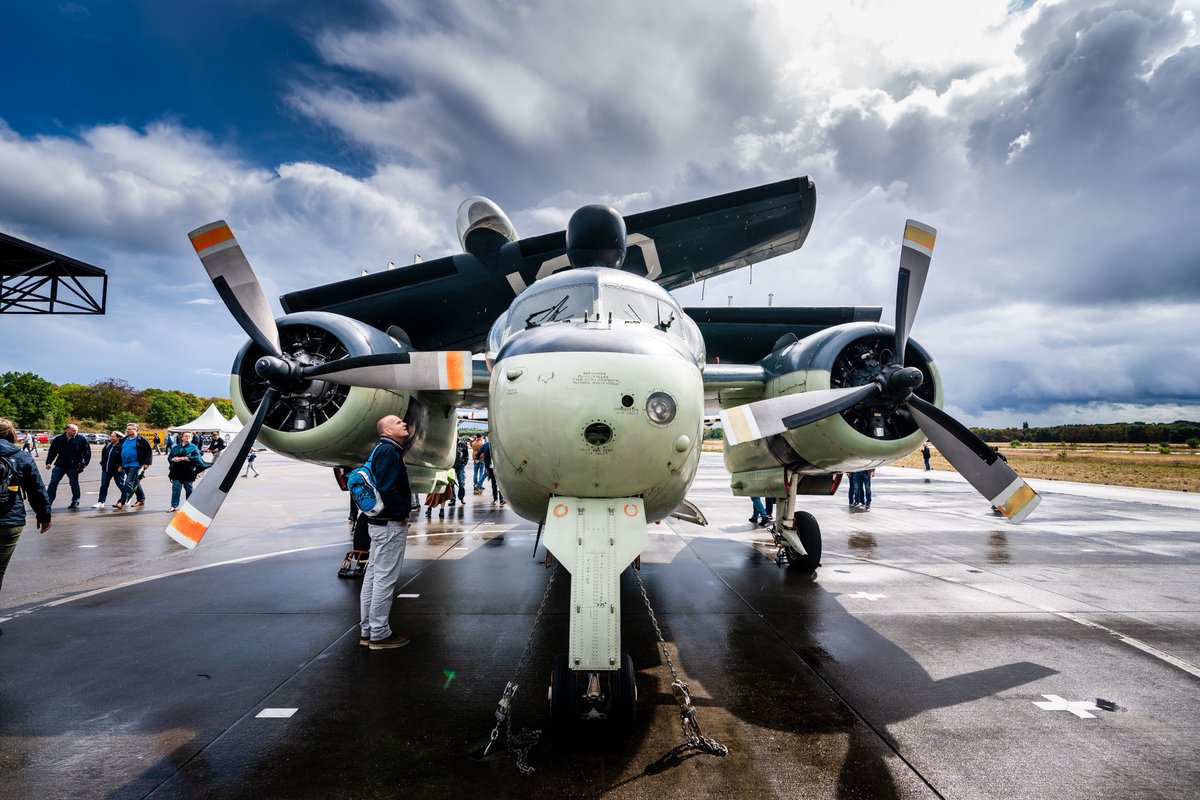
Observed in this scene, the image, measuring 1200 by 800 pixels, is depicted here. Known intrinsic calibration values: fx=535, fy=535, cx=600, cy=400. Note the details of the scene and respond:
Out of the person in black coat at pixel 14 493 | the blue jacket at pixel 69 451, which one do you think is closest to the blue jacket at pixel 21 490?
the person in black coat at pixel 14 493

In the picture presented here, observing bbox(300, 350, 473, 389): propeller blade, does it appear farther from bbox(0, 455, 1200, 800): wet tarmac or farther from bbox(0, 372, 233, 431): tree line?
bbox(0, 372, 233, 431): tree line

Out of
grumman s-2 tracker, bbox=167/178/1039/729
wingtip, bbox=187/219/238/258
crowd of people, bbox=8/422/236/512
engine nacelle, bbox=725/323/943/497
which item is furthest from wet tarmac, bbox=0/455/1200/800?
crowd of people, bbox=8/422/236/512

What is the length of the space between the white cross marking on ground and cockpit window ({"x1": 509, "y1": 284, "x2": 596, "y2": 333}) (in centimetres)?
435

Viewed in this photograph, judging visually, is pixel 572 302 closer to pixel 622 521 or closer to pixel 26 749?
pixel 622 521

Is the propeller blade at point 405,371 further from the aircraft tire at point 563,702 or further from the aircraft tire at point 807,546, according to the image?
the aircraft tire at point 807,546

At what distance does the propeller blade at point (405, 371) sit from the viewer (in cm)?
480

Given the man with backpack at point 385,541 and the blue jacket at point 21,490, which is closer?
the man with backpack at point 385,541

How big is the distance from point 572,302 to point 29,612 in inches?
254

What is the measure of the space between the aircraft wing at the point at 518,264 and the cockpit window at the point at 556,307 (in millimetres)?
5849

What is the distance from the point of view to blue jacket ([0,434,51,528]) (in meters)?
4.93

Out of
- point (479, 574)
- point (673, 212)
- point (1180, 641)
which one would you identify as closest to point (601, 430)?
point (479, 574)

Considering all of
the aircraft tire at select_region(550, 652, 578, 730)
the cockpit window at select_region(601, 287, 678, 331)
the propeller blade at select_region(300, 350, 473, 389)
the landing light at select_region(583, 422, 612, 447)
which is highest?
the cockpit window at select_region(601, 287, 678, 331)

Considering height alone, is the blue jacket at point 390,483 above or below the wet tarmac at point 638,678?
above

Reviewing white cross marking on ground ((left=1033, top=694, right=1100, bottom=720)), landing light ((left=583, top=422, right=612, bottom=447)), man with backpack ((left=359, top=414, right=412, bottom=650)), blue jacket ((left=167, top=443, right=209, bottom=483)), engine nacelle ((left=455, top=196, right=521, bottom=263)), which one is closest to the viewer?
landing light ((left=583, top=422, right=612, bottom=447))
